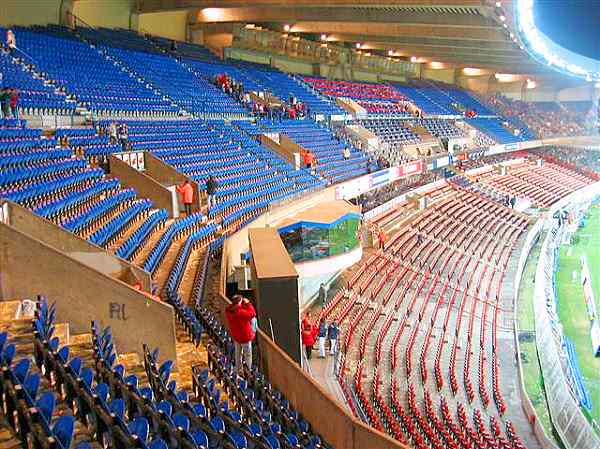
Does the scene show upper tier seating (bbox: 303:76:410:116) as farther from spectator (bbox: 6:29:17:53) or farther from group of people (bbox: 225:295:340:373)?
group of people (bbox: 225:295:340:373)

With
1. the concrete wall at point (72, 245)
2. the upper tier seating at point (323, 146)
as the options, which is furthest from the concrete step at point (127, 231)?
the upper tier seating at point (323, 146)

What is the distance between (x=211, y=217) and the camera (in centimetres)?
1177

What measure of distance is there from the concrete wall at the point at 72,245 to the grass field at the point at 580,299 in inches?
312

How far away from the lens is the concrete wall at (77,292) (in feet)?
16.5

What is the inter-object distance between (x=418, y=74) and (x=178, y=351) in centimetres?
4047

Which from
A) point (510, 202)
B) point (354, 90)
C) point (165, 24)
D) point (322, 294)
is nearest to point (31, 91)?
point (322, 294)

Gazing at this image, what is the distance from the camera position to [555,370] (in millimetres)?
10836

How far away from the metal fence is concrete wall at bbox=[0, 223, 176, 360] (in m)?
6.56

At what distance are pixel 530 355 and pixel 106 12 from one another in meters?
18.3

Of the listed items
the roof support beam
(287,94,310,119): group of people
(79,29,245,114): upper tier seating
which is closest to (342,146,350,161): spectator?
(287,94,310,119): group of people

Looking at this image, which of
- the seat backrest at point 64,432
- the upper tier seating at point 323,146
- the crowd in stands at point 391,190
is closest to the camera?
the seat backrest at point 64,432

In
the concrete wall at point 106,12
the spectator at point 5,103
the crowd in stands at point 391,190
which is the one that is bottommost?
the crowd in stands at point 391,190

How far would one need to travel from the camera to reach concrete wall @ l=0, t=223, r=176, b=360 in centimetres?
504

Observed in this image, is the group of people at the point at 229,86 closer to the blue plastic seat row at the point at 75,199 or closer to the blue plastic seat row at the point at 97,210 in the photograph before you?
the blue plastic seat row at the point at 97,210
